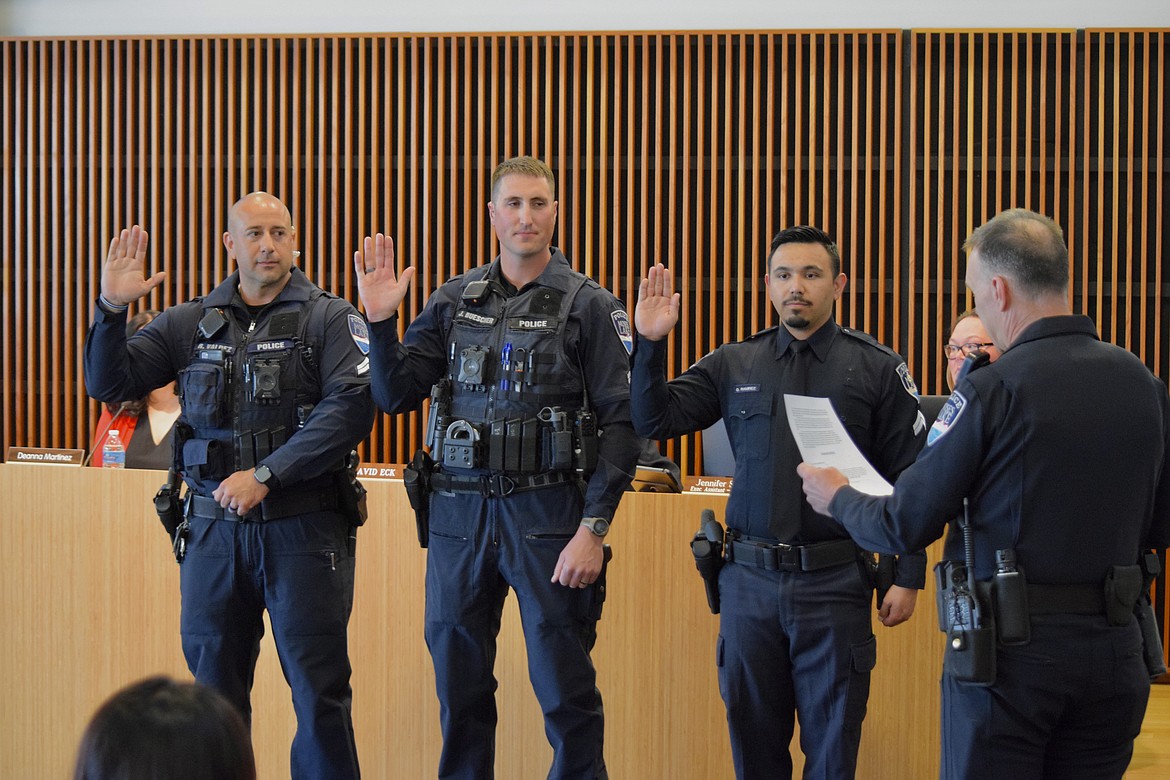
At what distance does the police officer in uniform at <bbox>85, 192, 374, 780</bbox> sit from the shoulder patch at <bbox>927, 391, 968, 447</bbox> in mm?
1473

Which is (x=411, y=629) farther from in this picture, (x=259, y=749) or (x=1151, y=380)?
(x=1151, y=380)

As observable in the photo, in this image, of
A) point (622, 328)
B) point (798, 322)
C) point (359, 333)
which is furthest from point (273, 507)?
point (798, 322)

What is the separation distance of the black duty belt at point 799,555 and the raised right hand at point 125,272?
1649 millimetres

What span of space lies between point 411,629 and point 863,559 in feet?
4.78

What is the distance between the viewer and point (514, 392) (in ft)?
8.92

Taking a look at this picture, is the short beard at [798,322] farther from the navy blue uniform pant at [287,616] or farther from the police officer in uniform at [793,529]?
the navy blue uniform pant at [287,616]

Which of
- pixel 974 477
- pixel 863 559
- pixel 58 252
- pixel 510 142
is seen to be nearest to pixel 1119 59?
pixel 510 142

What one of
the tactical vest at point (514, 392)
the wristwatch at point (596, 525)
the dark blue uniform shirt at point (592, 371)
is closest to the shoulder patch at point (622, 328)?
the dark blue uniform shirt at point (592, 371)

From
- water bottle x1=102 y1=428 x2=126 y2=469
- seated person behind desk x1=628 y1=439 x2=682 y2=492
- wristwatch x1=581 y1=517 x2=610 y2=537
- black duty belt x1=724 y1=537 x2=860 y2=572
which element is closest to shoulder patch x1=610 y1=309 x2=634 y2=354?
wristwatch x1=581 y1=517 x2=610 y2=537

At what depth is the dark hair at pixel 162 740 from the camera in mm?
985

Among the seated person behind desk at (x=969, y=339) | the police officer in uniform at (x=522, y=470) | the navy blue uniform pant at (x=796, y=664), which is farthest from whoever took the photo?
the seated person behind desk at (x=969, y=339)

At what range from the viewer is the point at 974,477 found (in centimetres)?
199

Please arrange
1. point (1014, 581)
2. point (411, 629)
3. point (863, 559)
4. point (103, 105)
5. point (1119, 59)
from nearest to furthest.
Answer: point (1014, 581)
point (863, 559)
point (411, 629)
point (1119, 59)
point (103, 105)

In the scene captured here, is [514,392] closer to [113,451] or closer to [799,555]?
[799,555]
